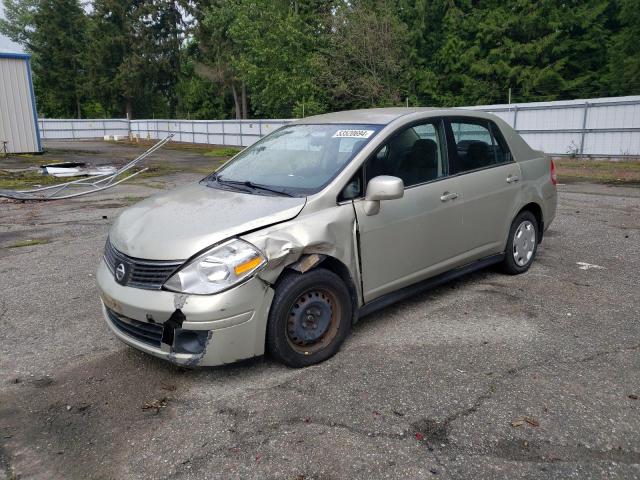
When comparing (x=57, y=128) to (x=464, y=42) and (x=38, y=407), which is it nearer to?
(x=464, y=42)

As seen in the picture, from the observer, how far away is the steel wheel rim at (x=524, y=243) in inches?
210

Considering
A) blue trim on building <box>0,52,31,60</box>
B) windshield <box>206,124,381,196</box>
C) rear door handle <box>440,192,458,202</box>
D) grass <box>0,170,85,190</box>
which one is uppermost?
blue trim on building <box>0,52,31,60</box>

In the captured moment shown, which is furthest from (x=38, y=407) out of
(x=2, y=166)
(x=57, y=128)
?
(x=57, y=128)

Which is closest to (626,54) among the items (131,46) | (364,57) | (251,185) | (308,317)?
(364,57)

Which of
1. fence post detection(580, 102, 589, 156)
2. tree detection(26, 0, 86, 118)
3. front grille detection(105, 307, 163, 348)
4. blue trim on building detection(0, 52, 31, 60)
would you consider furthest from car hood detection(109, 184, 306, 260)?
tree detection(26, 0, 86, 118)

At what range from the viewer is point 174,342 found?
3191 mm

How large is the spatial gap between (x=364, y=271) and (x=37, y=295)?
3349 millimetres

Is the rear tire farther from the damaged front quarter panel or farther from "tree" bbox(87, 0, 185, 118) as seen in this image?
"tree" bbox(87, 0, 185, 118)

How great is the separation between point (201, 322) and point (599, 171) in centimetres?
1514

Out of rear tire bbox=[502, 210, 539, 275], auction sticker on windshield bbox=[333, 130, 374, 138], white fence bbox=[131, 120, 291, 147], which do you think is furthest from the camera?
white fence bbox=[131, 120, 291, 147]

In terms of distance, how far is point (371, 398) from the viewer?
Answer: 3.18 m

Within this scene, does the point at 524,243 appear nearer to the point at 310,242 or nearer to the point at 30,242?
the point at 310,242

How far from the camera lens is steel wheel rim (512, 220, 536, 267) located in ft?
17.5

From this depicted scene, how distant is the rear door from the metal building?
70.7 feet
